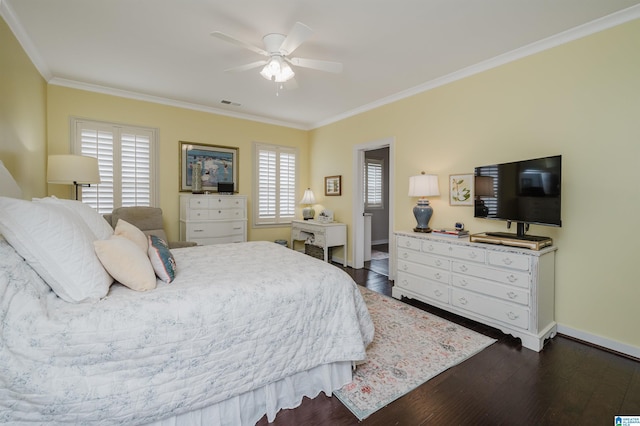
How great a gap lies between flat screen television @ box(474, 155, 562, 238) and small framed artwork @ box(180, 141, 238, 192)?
150 inches

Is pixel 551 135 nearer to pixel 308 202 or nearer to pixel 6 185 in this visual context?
pixel 308 202

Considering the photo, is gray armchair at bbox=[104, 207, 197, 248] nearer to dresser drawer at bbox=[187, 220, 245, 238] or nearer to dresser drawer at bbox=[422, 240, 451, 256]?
dresser drawer at bbox=[187, 220, 245, 238]

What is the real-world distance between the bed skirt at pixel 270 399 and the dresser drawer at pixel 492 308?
1.54 m

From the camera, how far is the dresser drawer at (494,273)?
2398mm

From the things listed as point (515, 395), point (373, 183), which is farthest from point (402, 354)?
point (373, 183)

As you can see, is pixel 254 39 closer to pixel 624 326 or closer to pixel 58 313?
pixel 58 313

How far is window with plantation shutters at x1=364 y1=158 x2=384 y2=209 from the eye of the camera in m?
7.07

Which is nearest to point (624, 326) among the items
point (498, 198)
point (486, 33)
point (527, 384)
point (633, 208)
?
point (633, 208)

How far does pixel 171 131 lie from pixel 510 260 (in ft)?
15.7

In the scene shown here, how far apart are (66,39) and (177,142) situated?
73.4 inches

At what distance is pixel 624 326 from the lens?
2.29m

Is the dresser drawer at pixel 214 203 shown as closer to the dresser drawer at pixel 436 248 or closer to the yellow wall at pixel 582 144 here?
the dresser drawer at pixel 436 248

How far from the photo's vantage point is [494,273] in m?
2.58

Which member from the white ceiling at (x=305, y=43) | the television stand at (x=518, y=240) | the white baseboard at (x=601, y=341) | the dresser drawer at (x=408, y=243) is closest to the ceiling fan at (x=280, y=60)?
the white ceiling at (x=305, y=43)
